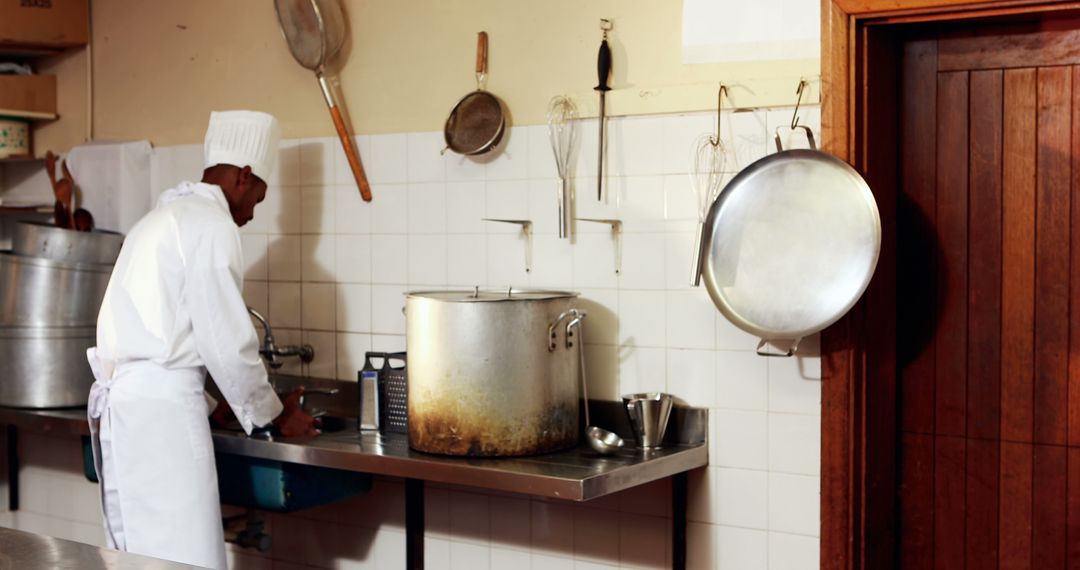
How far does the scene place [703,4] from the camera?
2.84 m

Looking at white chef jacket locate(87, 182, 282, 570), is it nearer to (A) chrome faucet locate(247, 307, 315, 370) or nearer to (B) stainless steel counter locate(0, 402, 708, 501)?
(B) stainless steel counter locate(0, 402, 708, 501)

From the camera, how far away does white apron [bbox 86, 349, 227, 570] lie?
117 inches

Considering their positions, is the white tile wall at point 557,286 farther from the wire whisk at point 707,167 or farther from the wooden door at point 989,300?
the wooden door at point 989,300

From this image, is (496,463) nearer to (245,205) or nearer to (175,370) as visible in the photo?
(175,370)

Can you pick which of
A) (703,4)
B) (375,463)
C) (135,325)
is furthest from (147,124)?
(703,4)

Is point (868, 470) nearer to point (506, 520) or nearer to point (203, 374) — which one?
point (506, 520)

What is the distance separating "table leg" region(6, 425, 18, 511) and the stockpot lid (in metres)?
2.11

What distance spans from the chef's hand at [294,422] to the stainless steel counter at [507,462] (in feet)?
0.17

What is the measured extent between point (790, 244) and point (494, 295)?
2.70 feet

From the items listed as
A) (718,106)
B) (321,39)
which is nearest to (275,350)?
(321,39)

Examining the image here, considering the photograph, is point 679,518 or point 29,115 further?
point 29,115

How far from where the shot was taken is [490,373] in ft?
8.80

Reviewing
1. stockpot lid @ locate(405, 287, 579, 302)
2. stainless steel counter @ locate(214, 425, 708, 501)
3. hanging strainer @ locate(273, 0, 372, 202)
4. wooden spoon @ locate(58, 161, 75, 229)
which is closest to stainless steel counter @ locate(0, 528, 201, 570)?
stainless steel counter @ locate(214, 425, 708, 501)

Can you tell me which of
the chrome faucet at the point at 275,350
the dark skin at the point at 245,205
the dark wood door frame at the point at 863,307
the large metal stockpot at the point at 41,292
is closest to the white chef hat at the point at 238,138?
the dark skin at the point at 245,205
